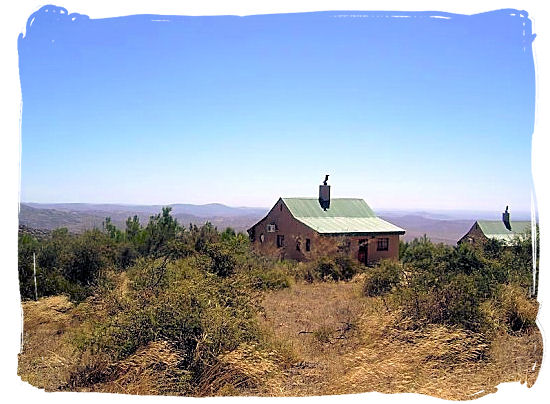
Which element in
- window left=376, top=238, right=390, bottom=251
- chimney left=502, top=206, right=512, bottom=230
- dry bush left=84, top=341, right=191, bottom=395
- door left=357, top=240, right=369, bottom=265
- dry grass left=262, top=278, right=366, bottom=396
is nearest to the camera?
dry bush left=84, top=341, right=191, bottom=395

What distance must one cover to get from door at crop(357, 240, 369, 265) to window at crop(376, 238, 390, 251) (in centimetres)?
23

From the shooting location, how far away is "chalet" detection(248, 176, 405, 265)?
7.91m

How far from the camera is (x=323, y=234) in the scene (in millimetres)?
9195

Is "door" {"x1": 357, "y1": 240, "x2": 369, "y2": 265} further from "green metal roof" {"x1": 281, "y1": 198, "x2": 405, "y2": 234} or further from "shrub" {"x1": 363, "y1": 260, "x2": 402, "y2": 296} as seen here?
"shrub" {"x1": 363, "y1": 260, "x2": 402, "y2": 296}

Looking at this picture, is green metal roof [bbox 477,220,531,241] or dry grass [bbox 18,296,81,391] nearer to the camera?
dry grass [bbox 18,296,81,391]

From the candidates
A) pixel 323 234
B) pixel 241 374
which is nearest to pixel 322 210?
pixel 323 234

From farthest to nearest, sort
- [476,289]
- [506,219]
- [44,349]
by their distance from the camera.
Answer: [476,289]
[506,219]
[44,349]

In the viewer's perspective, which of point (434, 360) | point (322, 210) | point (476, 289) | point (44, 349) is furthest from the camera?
point (322, 210)

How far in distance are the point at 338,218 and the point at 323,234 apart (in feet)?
2.07

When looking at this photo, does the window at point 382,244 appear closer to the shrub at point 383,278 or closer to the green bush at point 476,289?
the shrub at point 383,278

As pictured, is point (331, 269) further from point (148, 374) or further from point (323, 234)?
point (148, 374)

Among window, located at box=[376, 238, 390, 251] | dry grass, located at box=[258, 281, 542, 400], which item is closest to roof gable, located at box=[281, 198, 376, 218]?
window, located at box=[376, 238, 390, 251]

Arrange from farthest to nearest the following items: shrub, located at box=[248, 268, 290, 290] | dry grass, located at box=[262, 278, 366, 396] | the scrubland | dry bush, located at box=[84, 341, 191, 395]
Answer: shrub, located at box=[248, 268, 290, 290] → dry grass, located at box=[262, 278, 366, 396] → the scrubland → dry bush, located at box=[84, 341, 191, 395]

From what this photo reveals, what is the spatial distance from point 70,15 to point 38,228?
159cm
